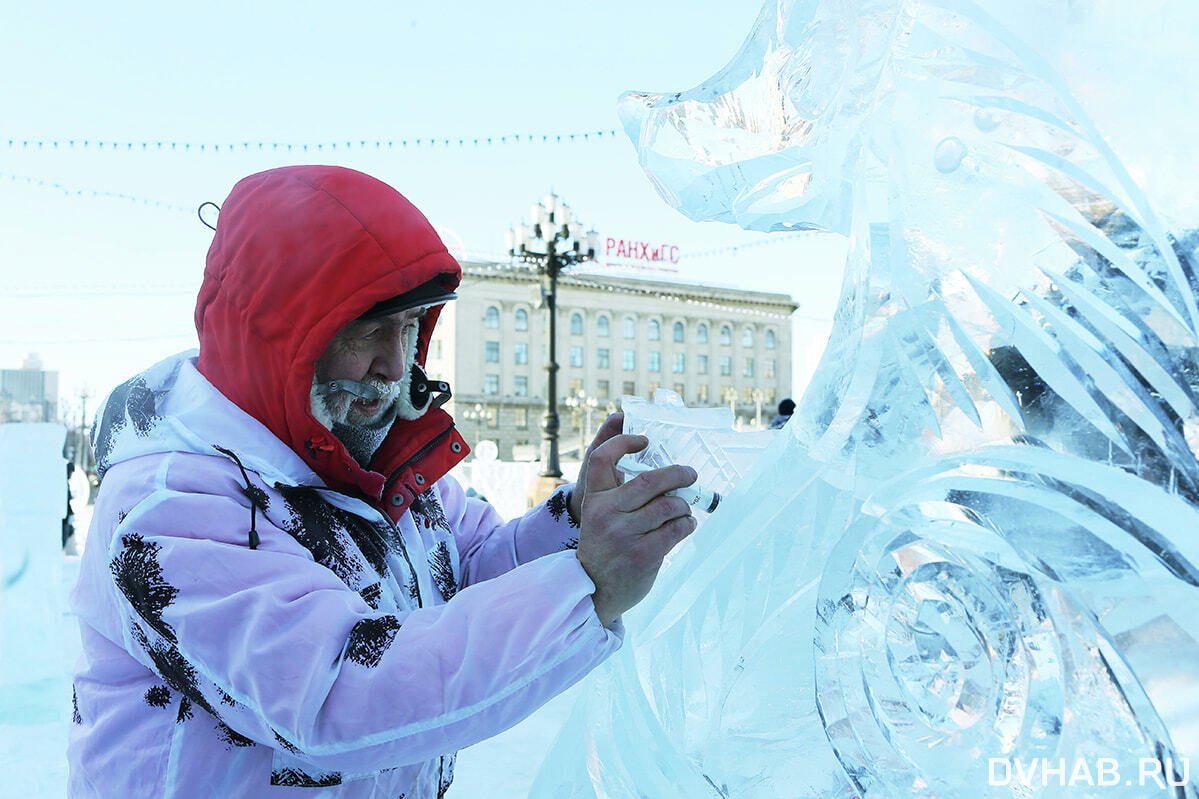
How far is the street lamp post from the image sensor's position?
37.1 feet

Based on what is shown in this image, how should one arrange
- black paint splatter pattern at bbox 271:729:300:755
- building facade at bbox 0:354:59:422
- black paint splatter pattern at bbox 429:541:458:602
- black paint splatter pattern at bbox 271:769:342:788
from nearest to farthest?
black paint splatter pattern at bbox 271:729:300:755 < black paint splatter pattern at bbox 271:769:342:788 < black paint splatter pattern at bbox 429:541:458:602 < building facade at bbox 0:354:59:422

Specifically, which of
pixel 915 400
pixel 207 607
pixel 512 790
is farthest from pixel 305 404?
pixel 512 790

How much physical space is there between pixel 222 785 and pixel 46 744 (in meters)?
2.82

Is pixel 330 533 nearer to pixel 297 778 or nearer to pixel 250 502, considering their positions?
pixel 250 502

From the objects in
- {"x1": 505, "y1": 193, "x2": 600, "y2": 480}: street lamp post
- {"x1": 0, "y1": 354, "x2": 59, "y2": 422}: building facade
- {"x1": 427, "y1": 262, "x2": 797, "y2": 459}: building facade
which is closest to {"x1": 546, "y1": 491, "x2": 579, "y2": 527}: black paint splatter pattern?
{"x1": 505, "y1": 193, "x2": 600, "y2": 480}: street lamp post

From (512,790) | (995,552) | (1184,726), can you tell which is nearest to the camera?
(1184,726)

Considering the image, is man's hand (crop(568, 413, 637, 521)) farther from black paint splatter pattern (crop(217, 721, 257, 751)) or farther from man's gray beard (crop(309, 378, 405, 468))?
black paint splatter pattern (crop(217, 721, 257, 751))

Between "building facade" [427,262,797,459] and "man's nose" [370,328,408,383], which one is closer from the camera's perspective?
"man's nose" [370,328,408,383]

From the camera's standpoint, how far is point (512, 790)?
252 centimetres

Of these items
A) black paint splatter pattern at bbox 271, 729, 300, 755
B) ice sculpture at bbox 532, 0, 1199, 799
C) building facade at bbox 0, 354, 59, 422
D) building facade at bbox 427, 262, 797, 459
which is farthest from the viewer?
building facade at bbox 427, 262, 797, 459

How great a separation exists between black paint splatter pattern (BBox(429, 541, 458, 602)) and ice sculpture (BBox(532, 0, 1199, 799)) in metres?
0.35

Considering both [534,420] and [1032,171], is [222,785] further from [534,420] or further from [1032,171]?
[534,420]

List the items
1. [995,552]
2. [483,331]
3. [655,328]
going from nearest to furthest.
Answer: [995,552]
[483,331]
[655,328]

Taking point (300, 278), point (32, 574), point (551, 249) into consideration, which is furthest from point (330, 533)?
point (551, 249)
